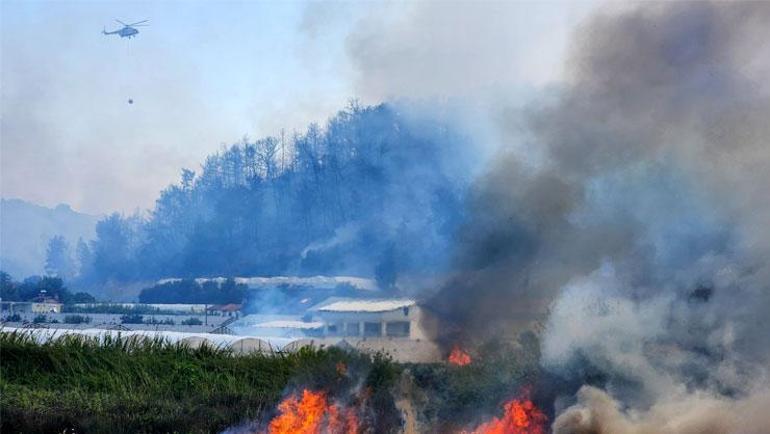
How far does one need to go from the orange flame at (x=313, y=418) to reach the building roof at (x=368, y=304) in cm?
399

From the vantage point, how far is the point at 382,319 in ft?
60.5

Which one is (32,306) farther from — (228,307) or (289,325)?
(289,325)

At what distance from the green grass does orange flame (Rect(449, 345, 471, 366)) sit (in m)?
1.55

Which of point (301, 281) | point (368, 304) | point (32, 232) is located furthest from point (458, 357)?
point (32, 232)

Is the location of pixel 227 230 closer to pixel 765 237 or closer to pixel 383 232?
pixel 383 232

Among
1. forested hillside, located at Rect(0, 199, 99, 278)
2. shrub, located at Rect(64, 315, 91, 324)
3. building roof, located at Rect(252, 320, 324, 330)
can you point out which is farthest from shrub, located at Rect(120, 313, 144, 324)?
forested hillside, located at Rect(0, 199, 99, 278)

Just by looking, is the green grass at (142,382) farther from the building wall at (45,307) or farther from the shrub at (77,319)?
the building wall at (45,307)

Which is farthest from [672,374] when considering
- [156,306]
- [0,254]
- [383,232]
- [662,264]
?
[0,254]

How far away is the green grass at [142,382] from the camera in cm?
1488

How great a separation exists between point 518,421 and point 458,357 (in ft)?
11.4

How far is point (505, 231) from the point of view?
16797 mm

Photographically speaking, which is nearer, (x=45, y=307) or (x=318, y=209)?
(x=318, y=209)

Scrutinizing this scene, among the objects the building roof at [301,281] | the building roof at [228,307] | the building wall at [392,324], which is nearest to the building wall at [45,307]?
the building roof at [301,281]

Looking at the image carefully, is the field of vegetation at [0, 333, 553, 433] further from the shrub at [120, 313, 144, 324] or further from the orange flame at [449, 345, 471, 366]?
the shrub at [120, 313, 144, 324]
